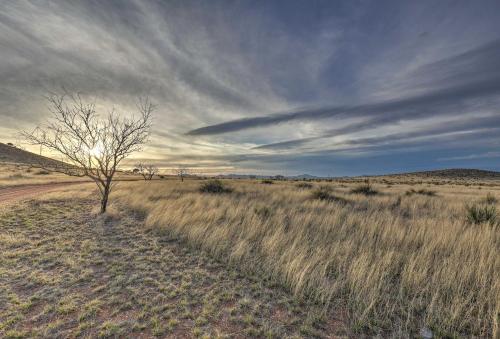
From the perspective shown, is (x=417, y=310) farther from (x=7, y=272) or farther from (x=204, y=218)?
(x=7, y=272)

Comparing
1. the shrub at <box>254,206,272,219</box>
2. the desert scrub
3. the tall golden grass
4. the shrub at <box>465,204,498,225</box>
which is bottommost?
the desert scrub

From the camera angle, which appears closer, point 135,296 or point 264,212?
point 135,296

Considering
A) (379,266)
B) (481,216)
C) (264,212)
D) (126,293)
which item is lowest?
(126,293)

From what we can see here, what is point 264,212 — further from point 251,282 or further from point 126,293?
point 126,293

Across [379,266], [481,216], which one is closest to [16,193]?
[379,266]

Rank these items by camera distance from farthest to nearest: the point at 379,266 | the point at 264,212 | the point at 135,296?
the point at 264,212 < the point at 379,266 < the point at 135,296

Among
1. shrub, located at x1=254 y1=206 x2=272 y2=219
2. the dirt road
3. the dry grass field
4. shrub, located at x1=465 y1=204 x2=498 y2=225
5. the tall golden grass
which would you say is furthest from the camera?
the dirt road

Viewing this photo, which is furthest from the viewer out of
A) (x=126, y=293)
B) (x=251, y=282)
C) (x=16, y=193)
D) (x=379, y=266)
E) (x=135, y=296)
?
(x=16, y=193)

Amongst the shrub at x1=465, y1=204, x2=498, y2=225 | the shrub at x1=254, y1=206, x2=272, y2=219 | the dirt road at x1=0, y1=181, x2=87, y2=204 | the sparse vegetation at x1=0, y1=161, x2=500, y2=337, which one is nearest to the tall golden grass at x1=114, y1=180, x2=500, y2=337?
the sparse vegetation at x1=0, y1=161, x2=500, y2=337

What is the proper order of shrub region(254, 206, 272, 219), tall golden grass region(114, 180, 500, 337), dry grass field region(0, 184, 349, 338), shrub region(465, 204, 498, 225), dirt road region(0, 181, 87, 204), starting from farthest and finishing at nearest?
dirt road region(0, 181, 87, 204), shrub region(254, 206, 272, 219), shrub region(465, 204, 498, 225), tall golden grass region(114, 180, 500, 337), dry grass field region(0, 184, 349, 338)

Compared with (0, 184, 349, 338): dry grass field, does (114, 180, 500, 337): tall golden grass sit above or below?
above

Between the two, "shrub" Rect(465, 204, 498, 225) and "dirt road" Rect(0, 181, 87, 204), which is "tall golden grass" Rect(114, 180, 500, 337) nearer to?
"shrub" Rect(465, 204, 498, 225)

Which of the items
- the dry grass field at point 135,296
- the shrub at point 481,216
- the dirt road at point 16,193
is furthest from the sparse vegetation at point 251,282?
the dirt road at point 16,193

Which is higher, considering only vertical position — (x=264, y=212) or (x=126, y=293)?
(x=264, y=212)
